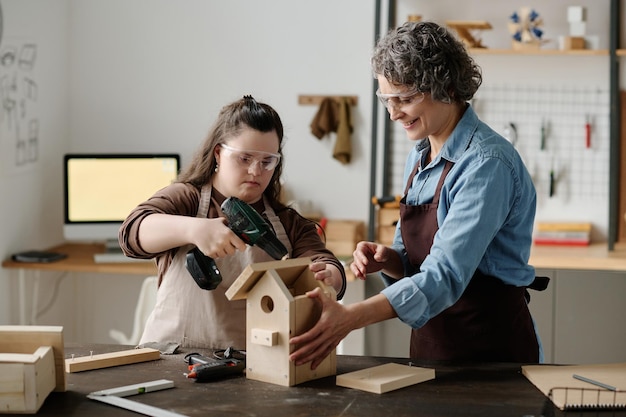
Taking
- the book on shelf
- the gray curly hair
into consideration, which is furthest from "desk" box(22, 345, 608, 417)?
the book on shelf

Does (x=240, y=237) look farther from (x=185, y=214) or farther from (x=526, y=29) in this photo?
(x=526, y=29)

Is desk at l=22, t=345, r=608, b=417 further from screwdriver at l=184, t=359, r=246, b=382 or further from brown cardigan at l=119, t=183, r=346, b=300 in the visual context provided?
brown cardigan at l=119, t=183, r=346, b=300

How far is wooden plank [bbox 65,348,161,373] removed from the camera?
2.26 m

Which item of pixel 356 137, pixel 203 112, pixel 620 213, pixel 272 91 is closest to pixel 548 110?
pixel 620 213

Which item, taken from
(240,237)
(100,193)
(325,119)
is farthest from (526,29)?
(240,237)

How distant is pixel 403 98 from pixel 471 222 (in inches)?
15.9

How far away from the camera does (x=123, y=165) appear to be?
15.5 ft

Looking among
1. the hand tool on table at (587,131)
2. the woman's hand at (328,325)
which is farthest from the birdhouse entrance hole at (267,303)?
the hand tool on table at (587,131)

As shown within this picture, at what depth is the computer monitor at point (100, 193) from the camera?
4.71m

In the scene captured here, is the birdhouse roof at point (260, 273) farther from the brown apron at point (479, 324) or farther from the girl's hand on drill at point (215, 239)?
the brown apron at point (479, 324)

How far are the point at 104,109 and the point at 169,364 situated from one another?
3083 millimetres

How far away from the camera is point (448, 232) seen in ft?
7.36

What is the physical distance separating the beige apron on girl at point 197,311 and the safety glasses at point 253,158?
16 centimetres

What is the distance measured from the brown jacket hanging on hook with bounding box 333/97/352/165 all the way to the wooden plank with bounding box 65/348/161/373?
2637 millimetres
